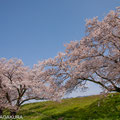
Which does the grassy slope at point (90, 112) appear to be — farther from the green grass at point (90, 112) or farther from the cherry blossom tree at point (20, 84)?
the cherry blossom tree at point (20, 84)

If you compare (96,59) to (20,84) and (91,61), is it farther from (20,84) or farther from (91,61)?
(20,84)

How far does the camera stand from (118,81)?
38.5 feet

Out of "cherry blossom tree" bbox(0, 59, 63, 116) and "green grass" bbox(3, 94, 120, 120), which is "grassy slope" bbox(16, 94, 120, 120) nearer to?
"green grass" bbox(3, 94, 120, 120)

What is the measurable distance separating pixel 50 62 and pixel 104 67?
6.10 meters

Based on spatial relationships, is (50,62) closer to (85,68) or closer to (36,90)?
(85,68)

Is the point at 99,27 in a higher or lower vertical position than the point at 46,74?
higher

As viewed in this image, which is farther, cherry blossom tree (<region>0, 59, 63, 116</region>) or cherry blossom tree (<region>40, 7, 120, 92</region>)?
cherry blossom tree (<region>0, 59, 63, 116</region>)

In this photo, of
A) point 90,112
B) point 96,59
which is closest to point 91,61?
point 96,59

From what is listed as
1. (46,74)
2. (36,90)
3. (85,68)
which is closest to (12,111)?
(36,90)

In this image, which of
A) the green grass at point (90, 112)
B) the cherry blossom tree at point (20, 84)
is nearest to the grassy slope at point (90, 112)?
the green grass at point (90, 112)

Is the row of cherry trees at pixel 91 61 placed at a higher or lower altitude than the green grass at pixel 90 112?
higher

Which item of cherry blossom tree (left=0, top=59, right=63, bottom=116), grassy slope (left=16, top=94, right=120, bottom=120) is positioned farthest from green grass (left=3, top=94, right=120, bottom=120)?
cherry blossom tree (left=0, top=59, right=63, bottom=116)

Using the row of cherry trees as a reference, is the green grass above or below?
below

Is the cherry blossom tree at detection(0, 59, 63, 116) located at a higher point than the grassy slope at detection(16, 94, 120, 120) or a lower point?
higher
